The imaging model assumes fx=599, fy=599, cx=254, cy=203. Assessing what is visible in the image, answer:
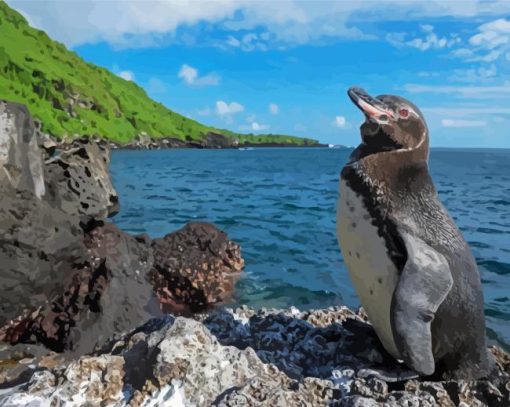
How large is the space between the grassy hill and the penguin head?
73.6 meters

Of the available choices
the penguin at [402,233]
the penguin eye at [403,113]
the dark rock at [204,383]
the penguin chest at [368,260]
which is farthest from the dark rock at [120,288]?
the penguin eye at [403,113]

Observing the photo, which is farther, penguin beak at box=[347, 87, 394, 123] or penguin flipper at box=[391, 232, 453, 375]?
penguin beak at box=[347, 87, 394, 123]

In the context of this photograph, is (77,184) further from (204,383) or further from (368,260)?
(204,383)

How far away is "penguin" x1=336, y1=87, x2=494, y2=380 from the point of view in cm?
357

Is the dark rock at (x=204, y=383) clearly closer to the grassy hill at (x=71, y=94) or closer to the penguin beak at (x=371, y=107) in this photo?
the penguin beak at (x=371, y=107)

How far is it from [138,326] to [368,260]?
1.92 metres

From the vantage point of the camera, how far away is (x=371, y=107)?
12.0 ft

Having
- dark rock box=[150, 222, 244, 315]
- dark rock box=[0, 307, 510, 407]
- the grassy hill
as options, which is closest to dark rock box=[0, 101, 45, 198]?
dark rock box=[150, 222, 244, 315]

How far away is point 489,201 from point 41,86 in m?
89.4

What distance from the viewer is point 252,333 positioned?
4285mm

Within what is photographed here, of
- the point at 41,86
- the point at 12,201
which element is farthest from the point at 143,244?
the point at 41,86

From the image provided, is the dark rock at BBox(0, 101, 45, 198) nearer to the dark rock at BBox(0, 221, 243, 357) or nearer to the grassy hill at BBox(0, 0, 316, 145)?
the dark rock at BBox(0, 221, 243, 357)

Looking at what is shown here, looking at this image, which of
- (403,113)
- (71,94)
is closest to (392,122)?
(403,113)

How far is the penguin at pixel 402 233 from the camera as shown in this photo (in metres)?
3.57
